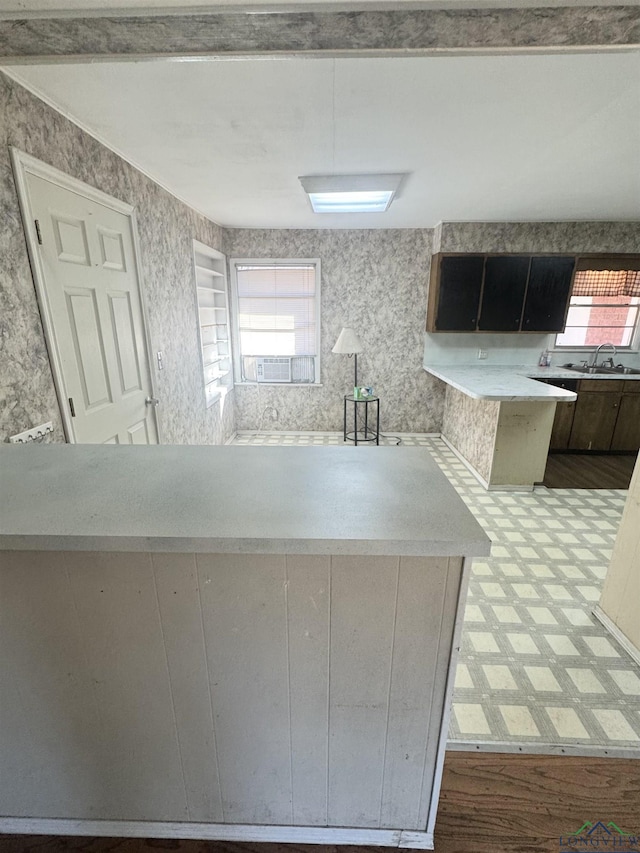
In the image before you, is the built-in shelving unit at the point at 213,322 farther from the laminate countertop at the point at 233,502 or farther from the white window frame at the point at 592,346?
the white window frame at the point at 592,346

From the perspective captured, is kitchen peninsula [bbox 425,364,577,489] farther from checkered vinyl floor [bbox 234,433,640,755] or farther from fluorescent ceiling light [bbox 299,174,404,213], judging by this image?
fluorescent ceiling light [bbox 299,174,404,213]

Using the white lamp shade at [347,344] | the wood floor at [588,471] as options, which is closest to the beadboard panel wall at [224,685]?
the wood floor at [588,471]

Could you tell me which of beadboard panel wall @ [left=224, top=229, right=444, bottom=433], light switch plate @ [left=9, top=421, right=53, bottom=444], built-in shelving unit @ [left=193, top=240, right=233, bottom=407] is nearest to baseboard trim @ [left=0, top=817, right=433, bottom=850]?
light switch plate @ [left=9, top=421, right=53, bottom=444]

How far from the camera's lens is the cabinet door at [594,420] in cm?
358

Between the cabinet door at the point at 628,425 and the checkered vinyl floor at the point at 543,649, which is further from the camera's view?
the cabinet door at the point at 628,425

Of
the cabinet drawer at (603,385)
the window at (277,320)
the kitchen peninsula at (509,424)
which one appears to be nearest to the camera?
the kitchen peninsula at (509,424)

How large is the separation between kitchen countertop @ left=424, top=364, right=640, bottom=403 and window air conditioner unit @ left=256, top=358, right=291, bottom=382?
1.68m

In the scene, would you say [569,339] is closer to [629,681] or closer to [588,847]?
[629,681]

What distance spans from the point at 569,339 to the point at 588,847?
4.37 metres

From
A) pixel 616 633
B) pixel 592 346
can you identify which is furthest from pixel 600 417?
pixel 616 633

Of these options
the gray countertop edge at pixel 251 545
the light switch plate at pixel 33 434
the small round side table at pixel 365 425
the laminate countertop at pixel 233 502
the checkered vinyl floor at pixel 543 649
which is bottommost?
the checkered vinyl floor at pixel 543 649

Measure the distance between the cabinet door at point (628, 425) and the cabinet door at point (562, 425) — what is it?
45cm

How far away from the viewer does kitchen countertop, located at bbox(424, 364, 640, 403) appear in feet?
8.93

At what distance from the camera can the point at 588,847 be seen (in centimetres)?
102
